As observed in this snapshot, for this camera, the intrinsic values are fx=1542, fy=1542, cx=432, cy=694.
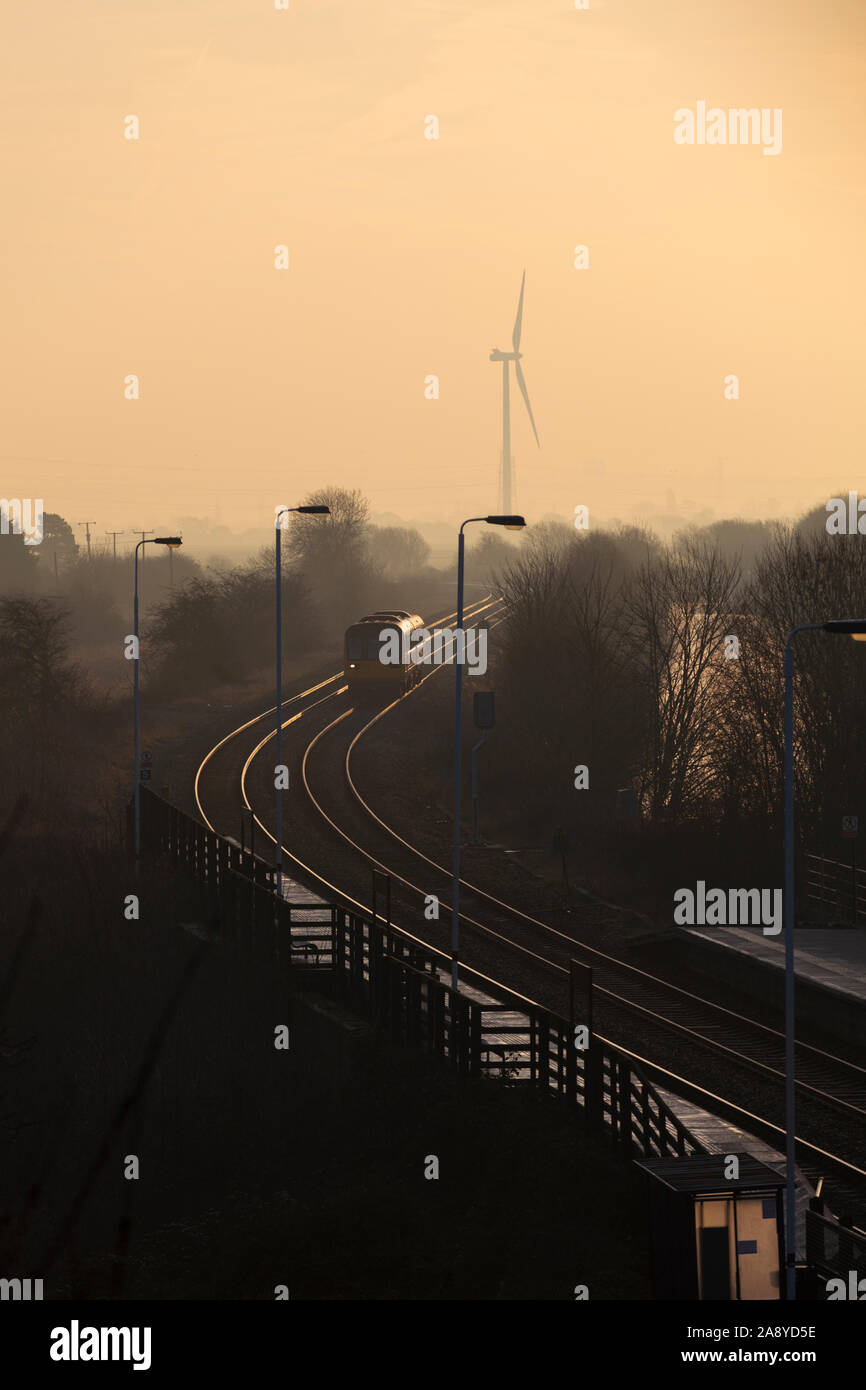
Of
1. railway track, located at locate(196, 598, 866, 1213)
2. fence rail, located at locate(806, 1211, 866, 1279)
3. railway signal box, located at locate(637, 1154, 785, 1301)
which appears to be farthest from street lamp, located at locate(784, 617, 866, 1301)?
railway track, located at locate(196, 598, 866, 1213)

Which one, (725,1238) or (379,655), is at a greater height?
(379,655)

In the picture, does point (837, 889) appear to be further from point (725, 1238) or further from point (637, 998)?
point (725, 1238)

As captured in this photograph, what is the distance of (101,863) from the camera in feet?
159

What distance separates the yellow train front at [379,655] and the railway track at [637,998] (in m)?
14.7

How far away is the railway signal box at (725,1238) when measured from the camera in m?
16.3

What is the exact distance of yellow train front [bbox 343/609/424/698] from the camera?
73125 mm

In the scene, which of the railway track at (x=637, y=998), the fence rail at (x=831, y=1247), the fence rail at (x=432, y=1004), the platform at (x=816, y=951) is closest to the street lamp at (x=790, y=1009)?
the fence rail at (x=831, y=1247)

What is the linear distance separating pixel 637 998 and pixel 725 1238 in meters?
17.9

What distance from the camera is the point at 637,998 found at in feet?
112

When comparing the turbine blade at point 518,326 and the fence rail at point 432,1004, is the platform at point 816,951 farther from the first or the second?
the turbine blade at point 518,326

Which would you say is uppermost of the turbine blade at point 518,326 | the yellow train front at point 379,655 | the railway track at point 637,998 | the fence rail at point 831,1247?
the turbine blade at point 518,326

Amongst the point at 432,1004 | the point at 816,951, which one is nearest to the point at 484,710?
the point at 816,951
